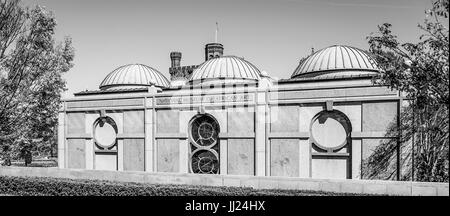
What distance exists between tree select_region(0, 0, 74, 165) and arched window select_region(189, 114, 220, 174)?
9591 mm

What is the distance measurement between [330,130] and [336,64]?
18.7 ft

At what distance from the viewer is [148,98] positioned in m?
28.0

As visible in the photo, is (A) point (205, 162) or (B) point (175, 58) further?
(B) point (175, 58)

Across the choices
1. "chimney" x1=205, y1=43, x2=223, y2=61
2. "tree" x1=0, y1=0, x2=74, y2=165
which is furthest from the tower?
"tree" x1=0, y1=0, x2=74, y2=165

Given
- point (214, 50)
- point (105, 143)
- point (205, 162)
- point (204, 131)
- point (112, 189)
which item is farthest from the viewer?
point (214, 50)

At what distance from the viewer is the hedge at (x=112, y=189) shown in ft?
52.5

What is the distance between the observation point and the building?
74.3 feet

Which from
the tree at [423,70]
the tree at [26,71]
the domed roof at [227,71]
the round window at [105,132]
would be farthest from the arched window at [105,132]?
the tree at [423,70]

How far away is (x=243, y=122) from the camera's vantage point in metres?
25.5

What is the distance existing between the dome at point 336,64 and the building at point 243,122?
2.6 inches

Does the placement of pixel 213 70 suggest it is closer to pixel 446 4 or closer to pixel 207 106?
pixel 207 106

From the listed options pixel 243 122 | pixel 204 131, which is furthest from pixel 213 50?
pixel 243 122

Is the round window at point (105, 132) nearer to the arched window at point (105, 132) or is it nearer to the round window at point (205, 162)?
the arched window at point (105, 132)

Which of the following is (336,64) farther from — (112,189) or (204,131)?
(112,189)
